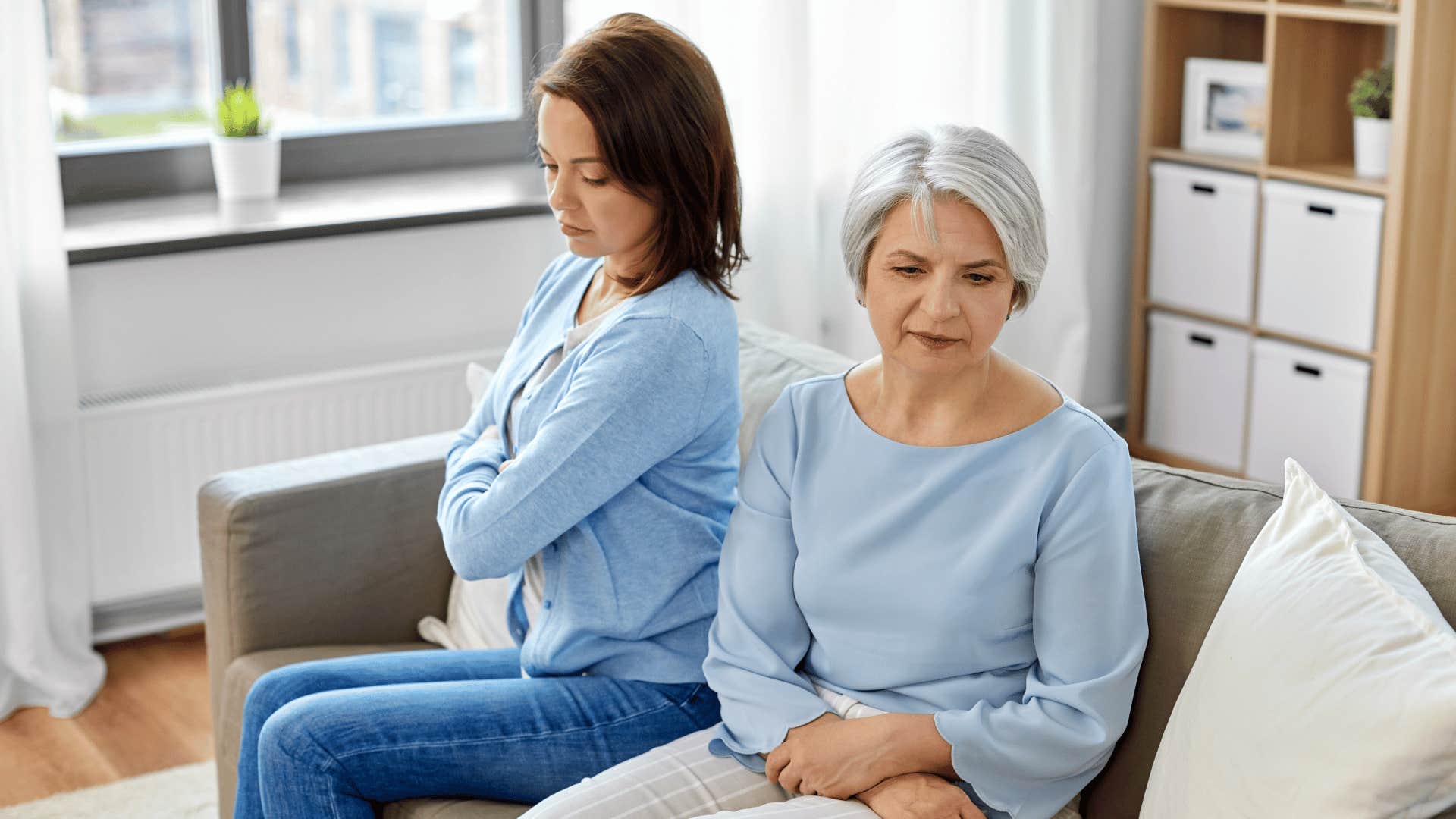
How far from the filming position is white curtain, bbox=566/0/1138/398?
10.3 feet

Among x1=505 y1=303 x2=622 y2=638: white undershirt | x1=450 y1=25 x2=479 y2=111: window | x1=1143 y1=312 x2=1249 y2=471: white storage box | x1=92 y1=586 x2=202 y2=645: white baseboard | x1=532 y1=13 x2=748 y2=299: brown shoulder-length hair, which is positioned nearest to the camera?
x1=532 y1=13 x2=748 y2=299: brown shoulder-length hair

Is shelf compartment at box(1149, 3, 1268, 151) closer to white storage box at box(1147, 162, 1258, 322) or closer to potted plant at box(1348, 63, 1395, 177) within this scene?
white storage box at box(1147, 162, 1258, 322)

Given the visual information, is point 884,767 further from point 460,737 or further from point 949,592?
point 460,737

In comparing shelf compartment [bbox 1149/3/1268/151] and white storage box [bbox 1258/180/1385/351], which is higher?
shelf compartment [bbox 1149/3/1268/151]

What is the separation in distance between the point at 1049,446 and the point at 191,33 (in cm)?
231

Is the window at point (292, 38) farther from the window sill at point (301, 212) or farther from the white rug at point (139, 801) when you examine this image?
the white rug at point (139, 801)

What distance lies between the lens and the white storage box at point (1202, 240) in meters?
3.51

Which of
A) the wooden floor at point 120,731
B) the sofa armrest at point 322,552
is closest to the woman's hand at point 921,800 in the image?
the sofa armrest at point 322,552

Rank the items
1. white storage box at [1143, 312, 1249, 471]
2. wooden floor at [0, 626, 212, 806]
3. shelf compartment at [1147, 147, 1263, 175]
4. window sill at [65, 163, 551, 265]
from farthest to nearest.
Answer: white storage box at [1143, 312, 1249, 471] → shelf compartment at [1147, 147, 1263, 175] → window sill at [65, 163, 551, 265] → wooden floor at [0, 626, 212, 806]

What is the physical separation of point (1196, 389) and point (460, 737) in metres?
2.58

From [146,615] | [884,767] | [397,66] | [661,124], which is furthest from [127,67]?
[884,767]

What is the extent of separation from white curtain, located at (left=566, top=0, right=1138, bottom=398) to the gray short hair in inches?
67.1

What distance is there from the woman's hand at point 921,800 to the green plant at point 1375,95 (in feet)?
7.93

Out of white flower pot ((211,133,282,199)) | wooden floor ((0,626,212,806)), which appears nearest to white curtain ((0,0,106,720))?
wooden floor ((0,626,212,806))
